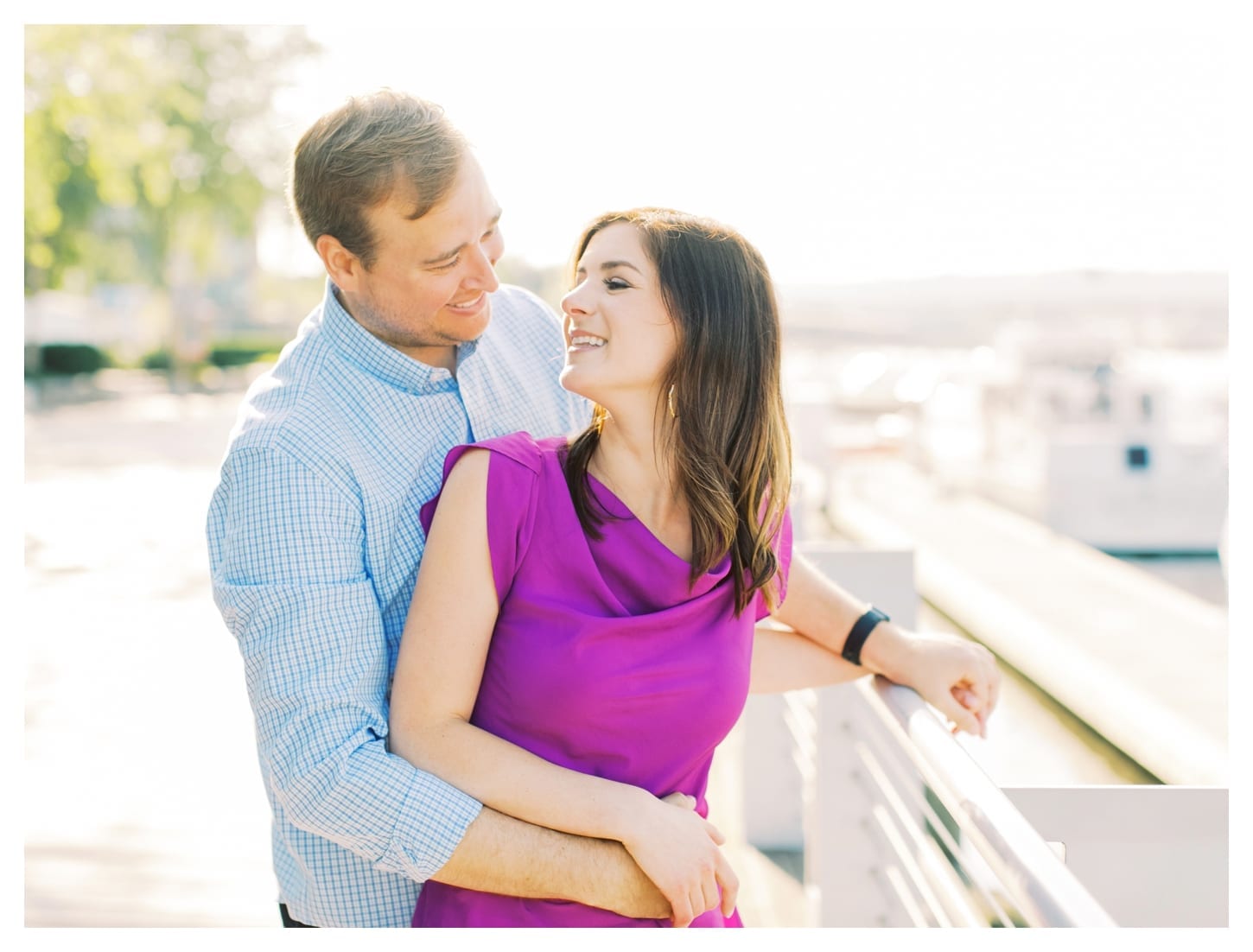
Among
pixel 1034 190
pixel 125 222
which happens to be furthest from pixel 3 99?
pixel 125 222

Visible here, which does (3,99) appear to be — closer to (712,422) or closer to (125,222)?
(712,422)

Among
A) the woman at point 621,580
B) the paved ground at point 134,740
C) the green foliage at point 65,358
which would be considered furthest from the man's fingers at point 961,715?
the green foliage at point 65,358

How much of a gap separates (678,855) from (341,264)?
99 centimetres

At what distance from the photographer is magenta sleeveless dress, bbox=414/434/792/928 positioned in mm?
1513

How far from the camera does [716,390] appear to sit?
1.67 meters

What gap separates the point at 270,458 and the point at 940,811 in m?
3.15

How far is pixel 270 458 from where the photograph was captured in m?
1.52

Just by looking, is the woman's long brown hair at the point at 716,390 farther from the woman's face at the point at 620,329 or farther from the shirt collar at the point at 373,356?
the shirt collar at the point at 373,356

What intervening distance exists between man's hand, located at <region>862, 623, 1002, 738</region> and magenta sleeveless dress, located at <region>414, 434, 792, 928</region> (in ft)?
1.17

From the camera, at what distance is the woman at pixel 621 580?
1489 mm

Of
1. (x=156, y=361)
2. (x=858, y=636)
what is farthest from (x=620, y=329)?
(x=156, y=361)

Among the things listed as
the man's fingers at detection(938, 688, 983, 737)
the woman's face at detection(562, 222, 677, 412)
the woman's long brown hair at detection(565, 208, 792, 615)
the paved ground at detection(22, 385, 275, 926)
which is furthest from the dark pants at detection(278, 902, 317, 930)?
the paved ground at detection(22, 385, 275, 926)

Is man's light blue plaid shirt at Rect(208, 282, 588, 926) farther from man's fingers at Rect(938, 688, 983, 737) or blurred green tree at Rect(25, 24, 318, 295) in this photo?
blurred green tree at Rect(25, 24, 318, 295)

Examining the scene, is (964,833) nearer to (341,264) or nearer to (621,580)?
(621,580)
